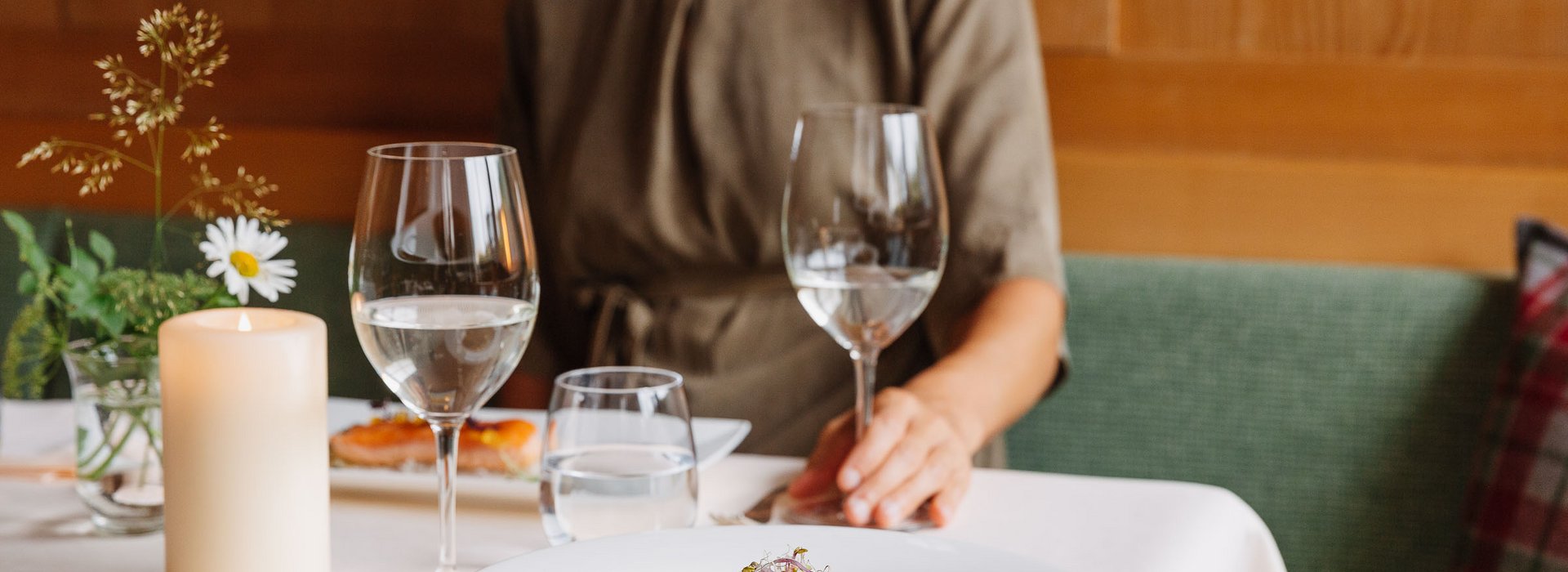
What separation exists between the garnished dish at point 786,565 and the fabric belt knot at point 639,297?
0.82 metres

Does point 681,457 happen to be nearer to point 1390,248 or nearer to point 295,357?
point 295,357

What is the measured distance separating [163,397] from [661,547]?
0.74ft

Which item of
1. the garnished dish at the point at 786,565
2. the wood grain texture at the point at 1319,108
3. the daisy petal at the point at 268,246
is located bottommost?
the garnished dish at the point at 786,565

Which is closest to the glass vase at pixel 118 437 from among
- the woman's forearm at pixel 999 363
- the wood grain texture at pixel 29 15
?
the woman's forearm at pixel 999 363

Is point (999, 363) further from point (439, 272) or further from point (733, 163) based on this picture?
point (439, 272)

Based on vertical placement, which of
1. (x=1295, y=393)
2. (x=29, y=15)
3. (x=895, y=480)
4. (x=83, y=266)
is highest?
(x=29, y=15)

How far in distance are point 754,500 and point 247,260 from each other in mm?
326

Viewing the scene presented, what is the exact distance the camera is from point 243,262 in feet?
2.22

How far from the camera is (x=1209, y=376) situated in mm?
1567

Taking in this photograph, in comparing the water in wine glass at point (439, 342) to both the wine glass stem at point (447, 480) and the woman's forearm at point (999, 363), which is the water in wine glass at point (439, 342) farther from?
the woman's forearm at point (999, 363)

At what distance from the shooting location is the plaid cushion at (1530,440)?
4.45ft

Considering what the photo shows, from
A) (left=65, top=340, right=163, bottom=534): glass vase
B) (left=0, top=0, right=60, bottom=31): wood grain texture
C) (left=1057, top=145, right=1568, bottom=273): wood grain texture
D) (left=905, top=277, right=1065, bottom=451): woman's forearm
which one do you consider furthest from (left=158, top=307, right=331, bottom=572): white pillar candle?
(left=0, top=0, right=60, bottom=31): wood grain texture

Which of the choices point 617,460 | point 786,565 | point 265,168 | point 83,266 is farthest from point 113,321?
point 265,168

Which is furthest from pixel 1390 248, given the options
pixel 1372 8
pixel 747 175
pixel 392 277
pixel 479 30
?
pixel 392 277
